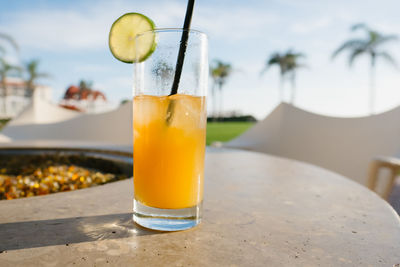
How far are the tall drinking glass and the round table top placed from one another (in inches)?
1.9

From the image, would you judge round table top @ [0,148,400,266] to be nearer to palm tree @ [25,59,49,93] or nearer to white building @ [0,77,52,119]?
white building @ [0,77,52,119]

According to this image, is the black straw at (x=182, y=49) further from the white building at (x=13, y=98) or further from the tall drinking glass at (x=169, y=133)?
the white building at (x=13, y=98)

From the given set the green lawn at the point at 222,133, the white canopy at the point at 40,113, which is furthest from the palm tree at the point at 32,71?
the white canopy at the point at 40,113

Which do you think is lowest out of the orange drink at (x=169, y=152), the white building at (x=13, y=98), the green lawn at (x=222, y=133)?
the green lawn at (x=222, y=133)

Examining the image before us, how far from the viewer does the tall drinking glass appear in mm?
632

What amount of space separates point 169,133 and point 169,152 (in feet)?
0.13

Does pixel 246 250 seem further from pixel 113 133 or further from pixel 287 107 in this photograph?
pixel 113 133

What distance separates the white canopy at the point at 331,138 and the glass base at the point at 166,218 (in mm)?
3092

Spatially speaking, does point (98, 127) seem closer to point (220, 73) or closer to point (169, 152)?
point (169, 152)

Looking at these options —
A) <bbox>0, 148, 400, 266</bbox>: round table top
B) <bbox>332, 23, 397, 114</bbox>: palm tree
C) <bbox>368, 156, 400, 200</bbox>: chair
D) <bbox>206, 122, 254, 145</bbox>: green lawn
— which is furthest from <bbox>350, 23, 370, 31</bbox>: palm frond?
<bbox>0, 148, 400, 266</bbox>: round table top

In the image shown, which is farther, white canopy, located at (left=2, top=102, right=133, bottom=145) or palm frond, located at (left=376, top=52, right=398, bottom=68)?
palm frond, located at (left=376, top=52, right=398, bottom=68)

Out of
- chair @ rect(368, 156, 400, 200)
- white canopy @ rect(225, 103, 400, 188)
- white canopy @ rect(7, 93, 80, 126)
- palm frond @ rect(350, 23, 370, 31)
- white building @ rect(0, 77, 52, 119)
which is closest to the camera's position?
chair @ rect(368, 156, 400, 200)

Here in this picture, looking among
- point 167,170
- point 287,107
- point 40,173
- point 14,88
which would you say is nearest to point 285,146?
point 287,107

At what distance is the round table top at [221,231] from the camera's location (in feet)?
1.62
